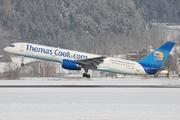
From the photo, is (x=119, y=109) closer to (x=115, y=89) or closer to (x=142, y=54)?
(x=115, y=89)

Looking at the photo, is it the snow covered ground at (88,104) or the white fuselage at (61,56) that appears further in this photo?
the white fuselage at (61,56)

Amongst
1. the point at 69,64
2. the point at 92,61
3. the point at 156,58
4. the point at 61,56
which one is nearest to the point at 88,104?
the point at 69,64

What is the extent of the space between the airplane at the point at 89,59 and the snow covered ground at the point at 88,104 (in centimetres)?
1472

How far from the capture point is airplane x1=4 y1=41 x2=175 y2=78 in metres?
61.6

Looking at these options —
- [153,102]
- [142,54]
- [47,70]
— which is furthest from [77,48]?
[153,102]

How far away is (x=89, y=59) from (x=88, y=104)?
1049 inches

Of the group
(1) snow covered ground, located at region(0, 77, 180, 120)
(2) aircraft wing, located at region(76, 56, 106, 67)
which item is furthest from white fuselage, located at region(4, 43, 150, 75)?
(1) snow covered ground, located at region(0, 77, 180, 120)

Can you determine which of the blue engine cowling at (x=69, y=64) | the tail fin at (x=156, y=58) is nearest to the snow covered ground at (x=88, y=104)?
the blue engine cowling at (x=69, y=64)

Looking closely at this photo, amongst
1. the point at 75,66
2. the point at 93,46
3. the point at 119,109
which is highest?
the point at 93,46

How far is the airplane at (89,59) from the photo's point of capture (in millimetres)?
61594

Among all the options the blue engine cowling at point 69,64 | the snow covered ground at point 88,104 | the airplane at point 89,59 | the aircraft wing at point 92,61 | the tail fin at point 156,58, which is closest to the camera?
the snow covered ground at point 88,104

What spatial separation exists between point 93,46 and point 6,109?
11932cm

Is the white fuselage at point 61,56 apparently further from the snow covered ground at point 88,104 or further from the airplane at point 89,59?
the snow covered ground at point 88,104

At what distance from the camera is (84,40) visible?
175750mm
